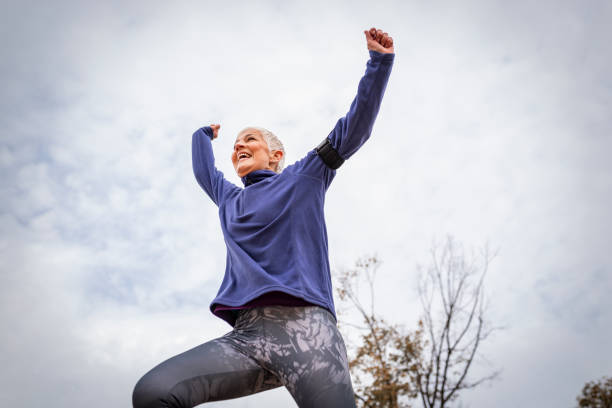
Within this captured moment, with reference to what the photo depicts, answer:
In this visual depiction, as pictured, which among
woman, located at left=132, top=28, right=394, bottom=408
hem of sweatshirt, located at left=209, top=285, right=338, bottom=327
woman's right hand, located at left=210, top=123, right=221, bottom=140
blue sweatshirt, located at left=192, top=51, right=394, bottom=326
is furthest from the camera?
woman's right hand, located at left=210, top=123, right=221, bottom=140

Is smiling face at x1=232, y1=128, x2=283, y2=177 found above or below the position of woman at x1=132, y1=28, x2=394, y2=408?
above

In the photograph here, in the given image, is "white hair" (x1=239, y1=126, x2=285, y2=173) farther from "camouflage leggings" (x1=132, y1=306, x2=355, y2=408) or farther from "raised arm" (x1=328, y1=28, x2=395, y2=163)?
"camouflage leggings" (x1=132, y1=306, x2=355, y2=408)

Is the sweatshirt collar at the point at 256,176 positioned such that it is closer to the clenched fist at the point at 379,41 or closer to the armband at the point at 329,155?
the armband at the point at 329,155

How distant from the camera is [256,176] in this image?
2.65 meters

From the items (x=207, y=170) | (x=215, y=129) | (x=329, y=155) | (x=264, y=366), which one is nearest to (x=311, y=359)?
(x=264, y=366)

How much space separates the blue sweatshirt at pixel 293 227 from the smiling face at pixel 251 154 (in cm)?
28

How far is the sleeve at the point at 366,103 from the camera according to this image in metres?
2.19

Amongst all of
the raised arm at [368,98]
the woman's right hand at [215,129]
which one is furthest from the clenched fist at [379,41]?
the woman's right hand at [215,129]

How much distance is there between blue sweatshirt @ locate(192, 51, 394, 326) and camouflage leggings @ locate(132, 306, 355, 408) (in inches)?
4.8

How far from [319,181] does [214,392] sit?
1.07m

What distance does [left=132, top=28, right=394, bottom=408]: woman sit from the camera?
185cm

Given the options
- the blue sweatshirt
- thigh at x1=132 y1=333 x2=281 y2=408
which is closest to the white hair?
the blue sweatshirt

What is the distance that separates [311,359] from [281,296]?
0.96 ft

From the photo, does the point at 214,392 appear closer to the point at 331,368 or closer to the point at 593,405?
the point at 331,368
